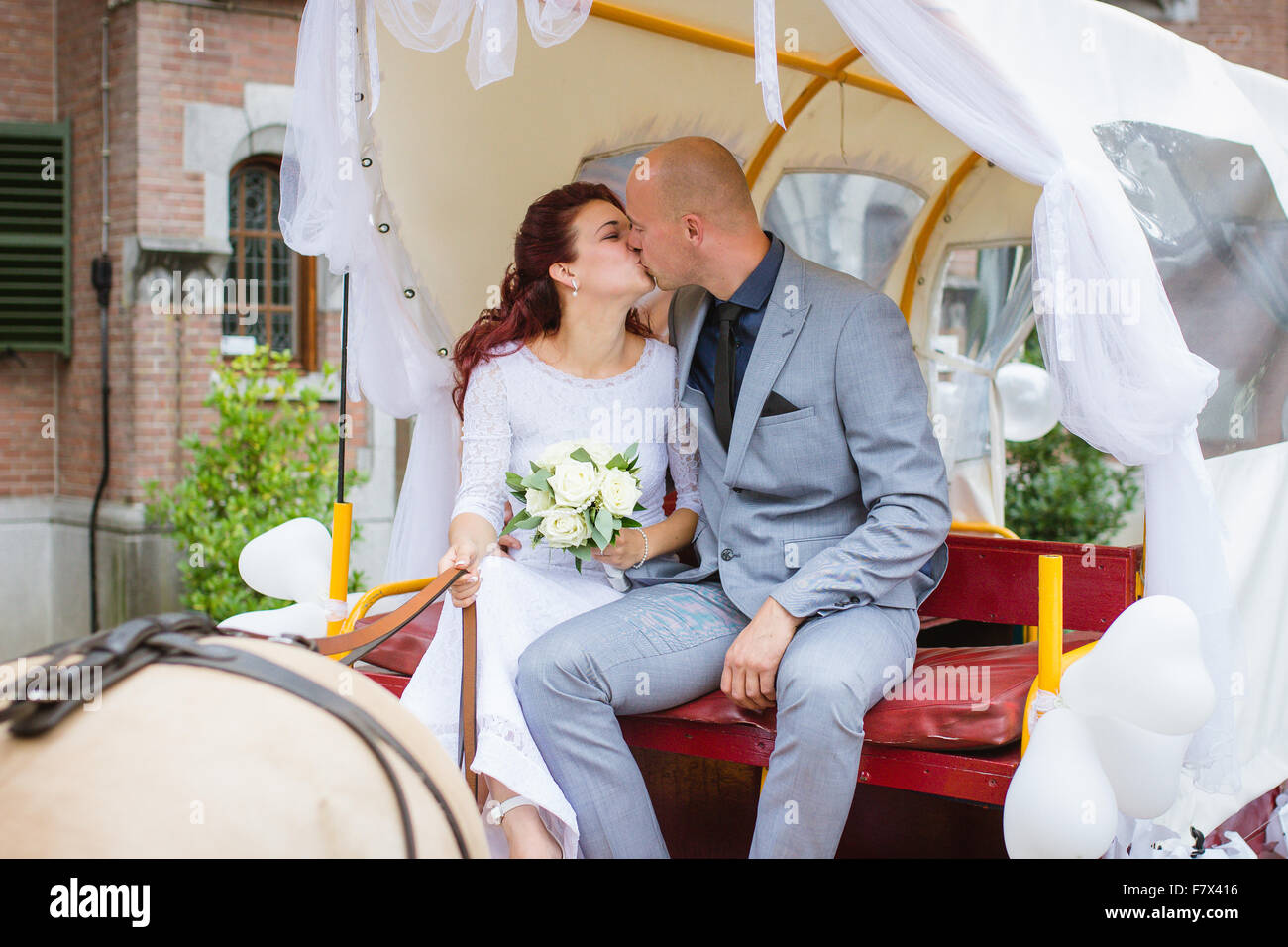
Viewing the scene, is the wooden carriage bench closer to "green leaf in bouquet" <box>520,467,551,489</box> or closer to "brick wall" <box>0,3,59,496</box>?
"green leaf in bouquet" <box>520,467,551,489</box>

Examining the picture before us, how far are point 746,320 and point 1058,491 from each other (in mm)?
5785

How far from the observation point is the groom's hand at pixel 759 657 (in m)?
2.86

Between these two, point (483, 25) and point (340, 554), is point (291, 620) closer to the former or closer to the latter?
point (340, 554)

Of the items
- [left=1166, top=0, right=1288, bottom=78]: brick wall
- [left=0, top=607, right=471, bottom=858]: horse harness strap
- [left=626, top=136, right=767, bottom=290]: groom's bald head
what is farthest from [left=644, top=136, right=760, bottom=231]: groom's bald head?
[left=1166, top=0, right=1288, bottom=78]: brick wall

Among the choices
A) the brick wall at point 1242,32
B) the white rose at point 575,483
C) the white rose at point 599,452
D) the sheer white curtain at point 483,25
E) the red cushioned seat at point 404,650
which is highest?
the brick wall at point 1242,32

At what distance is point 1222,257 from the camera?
3.26m

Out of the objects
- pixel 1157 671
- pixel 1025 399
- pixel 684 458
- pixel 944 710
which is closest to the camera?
pixel 1157 671

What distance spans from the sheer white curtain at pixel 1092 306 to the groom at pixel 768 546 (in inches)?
19.8

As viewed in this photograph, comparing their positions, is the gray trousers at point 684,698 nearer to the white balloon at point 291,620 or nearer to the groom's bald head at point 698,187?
the white balloon at point 291,620

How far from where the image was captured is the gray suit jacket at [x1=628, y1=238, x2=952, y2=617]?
2963mm

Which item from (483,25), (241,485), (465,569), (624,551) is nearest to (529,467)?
(624,551)

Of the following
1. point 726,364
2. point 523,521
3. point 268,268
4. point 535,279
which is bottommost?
point 523,521

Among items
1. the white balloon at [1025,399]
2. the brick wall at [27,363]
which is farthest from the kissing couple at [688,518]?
the brick wall at [27,363]
